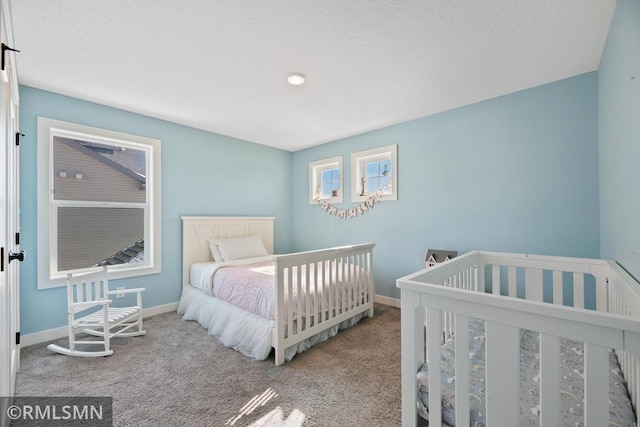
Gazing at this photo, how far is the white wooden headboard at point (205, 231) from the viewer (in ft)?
11.2

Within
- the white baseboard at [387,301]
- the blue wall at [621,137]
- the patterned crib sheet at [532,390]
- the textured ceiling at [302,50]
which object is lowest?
the white baseboard at [387,301]

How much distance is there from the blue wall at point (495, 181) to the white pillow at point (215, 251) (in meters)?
1.86

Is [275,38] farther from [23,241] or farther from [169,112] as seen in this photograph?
[23,241]

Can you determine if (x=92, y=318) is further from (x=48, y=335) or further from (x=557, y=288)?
(x=557, y=288)

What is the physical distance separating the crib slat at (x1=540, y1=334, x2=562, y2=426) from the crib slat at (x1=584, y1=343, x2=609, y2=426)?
6cm

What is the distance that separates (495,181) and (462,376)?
2.41 metres

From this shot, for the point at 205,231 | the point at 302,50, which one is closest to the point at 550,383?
the point at 302,50

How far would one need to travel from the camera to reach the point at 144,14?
63.2 inches

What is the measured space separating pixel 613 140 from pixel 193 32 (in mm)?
2862

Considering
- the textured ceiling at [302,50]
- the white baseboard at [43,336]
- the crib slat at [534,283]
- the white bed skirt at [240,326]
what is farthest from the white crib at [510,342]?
the white baseboard at [43,336]

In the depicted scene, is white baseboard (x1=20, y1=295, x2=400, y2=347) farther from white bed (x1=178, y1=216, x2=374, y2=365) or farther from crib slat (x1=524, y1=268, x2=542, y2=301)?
crib slat (x1=524, y1=268, x2=542, y2=301)

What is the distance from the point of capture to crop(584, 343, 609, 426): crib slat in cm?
73

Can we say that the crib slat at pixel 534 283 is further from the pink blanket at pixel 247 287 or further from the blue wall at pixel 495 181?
the pink blanket at pixel 247 287

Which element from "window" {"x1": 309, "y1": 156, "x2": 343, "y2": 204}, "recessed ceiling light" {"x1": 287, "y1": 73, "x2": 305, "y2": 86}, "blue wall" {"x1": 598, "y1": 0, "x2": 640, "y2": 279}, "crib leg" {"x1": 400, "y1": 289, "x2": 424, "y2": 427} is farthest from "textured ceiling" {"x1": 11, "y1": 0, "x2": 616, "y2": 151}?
"crib leg" {"x1": 400, "y1": 289, "x2": 424, "y2": 427}
